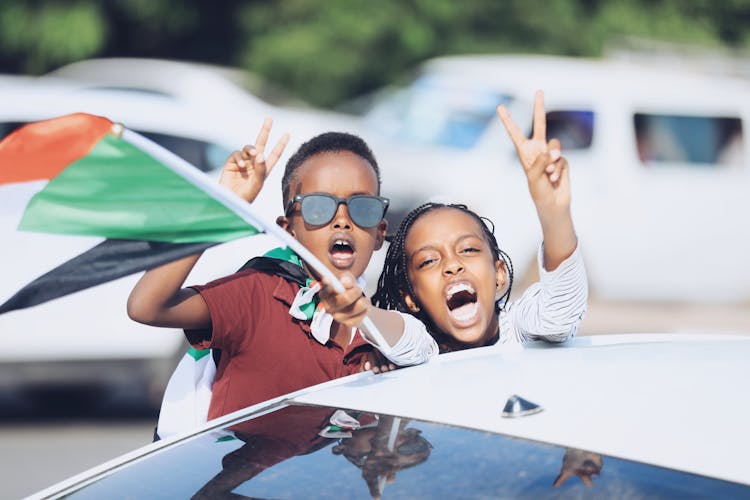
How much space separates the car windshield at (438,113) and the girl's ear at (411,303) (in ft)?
26.1

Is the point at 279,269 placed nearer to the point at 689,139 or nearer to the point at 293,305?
the point at 293,305

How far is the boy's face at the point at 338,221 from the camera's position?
2.90 m

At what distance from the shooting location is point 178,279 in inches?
99.2

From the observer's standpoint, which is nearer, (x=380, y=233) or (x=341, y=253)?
(x=341, y=253)

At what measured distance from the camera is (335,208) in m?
2.90

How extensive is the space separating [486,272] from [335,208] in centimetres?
37

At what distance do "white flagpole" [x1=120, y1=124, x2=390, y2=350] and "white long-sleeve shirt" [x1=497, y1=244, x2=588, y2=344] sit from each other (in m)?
0.54

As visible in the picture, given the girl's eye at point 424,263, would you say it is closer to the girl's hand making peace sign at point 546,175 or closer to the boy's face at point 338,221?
the boy's face at point 338,221

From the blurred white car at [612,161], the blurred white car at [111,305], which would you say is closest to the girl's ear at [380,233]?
the blurred white car at [111,305]

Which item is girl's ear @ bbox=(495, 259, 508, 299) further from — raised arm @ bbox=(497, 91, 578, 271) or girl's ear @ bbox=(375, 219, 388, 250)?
raised arm @ bbox=(497, 91, 578, 271)

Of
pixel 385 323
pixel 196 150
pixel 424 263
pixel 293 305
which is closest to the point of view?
pixel 385 323

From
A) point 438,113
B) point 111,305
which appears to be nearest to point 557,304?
point 111,305

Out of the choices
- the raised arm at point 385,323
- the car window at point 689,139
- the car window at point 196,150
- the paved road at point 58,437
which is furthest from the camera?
the car window at point 689,139

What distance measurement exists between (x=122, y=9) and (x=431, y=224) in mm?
14410
